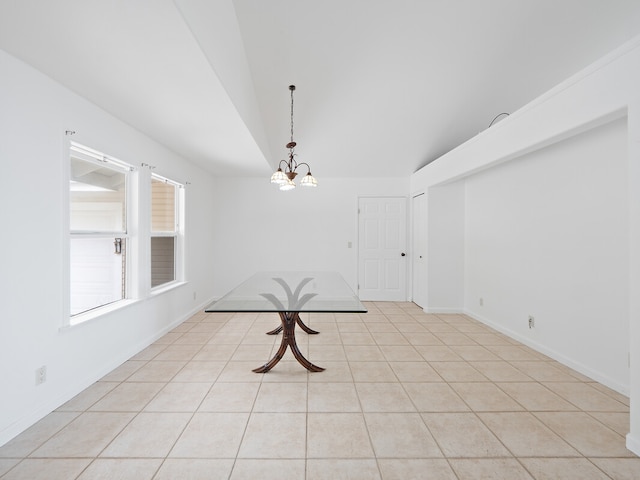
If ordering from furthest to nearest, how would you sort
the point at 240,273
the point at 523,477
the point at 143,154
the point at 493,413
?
the point at 240,273, the point at 143,154, the point at 493,413, the point at 523,477

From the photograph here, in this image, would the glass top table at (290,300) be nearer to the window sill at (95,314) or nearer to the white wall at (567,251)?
the window sill at (95,314)

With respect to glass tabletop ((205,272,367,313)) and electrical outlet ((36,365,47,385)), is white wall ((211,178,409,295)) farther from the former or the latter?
electrical outlet ((36,365,47,385))

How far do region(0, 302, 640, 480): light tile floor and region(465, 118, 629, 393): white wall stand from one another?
0.31m

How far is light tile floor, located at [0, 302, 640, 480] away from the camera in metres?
1.56

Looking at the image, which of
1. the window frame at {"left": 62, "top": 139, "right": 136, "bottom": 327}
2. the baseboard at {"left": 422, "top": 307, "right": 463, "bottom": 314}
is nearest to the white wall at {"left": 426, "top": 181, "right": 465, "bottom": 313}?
the baseboard at {"left": 422, "top": 307, "right": 463, "bottom": 314}

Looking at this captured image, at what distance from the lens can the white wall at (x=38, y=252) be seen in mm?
1736

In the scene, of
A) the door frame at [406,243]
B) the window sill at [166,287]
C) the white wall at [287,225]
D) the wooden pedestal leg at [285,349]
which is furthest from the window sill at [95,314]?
the door frame at [406,243]

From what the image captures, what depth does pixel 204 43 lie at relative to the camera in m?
1.74

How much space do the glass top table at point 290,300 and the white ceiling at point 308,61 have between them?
160 cm

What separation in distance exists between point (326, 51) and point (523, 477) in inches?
143

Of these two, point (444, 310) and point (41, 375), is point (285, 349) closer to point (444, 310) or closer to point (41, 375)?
point (41, 375)

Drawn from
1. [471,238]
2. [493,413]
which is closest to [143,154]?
[493,413]

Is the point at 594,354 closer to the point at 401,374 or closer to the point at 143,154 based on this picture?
the point at 401,374

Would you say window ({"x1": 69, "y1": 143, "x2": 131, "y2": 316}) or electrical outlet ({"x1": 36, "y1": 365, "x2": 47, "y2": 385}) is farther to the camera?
window ({"x1": 69, "y1": 143, "x2": 131, "y2": 316})
